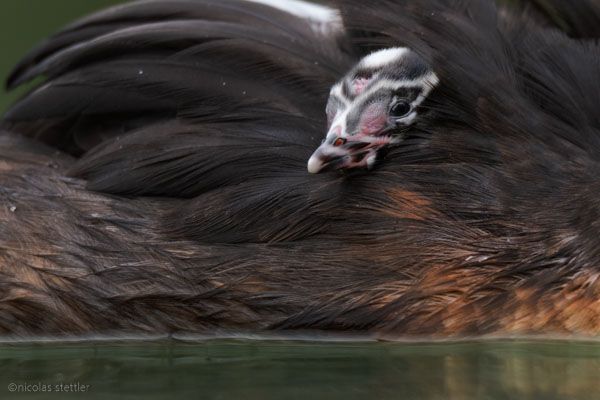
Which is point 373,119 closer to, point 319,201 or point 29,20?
point 319,201

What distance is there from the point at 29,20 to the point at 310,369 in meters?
5.86

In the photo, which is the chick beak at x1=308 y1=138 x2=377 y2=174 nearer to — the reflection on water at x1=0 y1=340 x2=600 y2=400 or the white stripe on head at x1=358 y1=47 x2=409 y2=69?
the white stripe on head at x1=358 y1=47 x2=409 y2=69

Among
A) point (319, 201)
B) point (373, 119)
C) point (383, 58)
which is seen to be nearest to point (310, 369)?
point (319, 201)

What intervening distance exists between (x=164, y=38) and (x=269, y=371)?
1.44 metres

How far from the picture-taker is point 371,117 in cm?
499

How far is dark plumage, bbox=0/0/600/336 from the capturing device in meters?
4.91

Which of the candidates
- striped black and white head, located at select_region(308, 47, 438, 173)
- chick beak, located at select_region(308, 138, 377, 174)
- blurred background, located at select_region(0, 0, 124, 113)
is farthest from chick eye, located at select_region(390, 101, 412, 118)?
blurred background, located at select_region(0, 0, 124, 113)

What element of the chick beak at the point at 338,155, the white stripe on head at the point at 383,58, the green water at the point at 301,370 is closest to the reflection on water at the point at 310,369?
the green water at the point at 301,370

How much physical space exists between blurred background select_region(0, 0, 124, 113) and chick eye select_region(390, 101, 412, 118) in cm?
491

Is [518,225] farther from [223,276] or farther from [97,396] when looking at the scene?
[97,396]

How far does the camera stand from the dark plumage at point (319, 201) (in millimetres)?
4914

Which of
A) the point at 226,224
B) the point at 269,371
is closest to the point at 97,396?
the point at 269,371

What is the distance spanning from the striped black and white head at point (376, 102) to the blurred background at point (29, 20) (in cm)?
483

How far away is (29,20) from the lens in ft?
32.6
